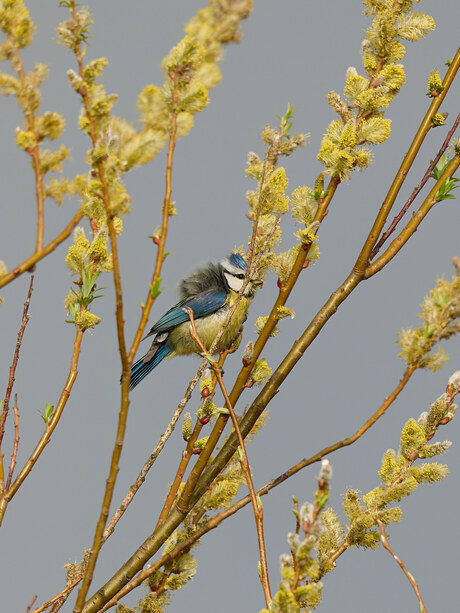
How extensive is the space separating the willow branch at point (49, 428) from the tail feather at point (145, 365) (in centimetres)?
180

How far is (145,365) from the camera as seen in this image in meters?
3.21

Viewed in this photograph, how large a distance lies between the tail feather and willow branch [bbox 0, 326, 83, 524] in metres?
1.80

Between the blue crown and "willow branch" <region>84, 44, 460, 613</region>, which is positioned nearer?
"willow branch" <region>84, 44, 460, 613</region>

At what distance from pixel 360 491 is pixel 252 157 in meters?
0.59

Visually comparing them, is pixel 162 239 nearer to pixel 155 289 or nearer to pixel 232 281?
pixel 155 289

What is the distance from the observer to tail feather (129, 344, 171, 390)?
10.4 ft

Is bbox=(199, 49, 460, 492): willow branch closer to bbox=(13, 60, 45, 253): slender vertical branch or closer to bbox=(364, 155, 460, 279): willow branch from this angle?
bbox=(364, 155, 460, 279): willow branch

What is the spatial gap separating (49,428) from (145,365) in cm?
193

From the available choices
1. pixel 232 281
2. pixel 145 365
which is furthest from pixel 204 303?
pixel 145 365

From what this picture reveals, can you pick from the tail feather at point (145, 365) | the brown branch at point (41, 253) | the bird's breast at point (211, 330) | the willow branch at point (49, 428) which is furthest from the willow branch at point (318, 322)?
the tail feather at point (145, 365)

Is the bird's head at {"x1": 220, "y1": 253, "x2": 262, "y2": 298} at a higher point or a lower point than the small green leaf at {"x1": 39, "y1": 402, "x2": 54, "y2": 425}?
higher

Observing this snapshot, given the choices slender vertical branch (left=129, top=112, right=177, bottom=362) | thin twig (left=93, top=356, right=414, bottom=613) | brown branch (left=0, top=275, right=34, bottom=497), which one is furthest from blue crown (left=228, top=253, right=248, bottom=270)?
slender vertical branch (left=129, top=112, right=177, bottom=362)

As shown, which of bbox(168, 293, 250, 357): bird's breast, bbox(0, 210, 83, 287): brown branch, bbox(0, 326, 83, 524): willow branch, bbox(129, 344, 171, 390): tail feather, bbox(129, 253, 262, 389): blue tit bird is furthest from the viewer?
bbox(129, 344, 171, 390): tail feather

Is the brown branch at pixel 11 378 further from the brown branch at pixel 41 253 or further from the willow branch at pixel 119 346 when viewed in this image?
the brown branch at pixel 41 253
